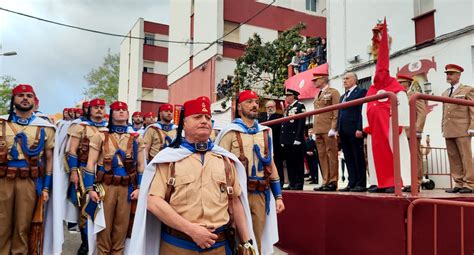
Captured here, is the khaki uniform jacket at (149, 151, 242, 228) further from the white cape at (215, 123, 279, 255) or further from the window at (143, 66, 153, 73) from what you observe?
the window at (143, 66, 153, 73)

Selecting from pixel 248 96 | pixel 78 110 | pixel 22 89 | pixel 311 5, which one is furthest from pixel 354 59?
pixel 311 5

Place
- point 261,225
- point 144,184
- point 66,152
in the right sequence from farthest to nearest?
point 66,152, point 261,225, point 144,184

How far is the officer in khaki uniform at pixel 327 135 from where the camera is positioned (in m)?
6.51

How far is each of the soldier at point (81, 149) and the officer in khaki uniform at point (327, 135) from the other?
323 centimetres

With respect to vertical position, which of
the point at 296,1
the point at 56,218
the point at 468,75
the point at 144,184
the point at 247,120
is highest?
the point at 296,1

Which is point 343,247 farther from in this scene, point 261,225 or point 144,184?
point 144,184

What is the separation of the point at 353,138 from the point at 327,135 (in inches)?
23.6

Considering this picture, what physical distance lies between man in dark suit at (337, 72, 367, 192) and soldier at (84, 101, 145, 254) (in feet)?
9.45

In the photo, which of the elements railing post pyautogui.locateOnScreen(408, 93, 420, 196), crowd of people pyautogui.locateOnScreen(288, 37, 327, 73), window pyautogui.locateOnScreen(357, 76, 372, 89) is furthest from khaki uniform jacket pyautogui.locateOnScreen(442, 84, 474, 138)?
crowd of people pyautogui.locateOnScreen(288, 37, 327, 73)

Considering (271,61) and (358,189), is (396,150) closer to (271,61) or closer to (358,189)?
(358,189)

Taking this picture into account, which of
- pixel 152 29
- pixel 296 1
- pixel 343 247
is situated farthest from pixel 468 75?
pixel 152 29

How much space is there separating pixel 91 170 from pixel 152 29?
34967 mm

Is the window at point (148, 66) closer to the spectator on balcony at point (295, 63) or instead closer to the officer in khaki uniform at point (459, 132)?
the spectator on balcony at point (295, 63)

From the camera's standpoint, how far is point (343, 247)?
5.10 metres
